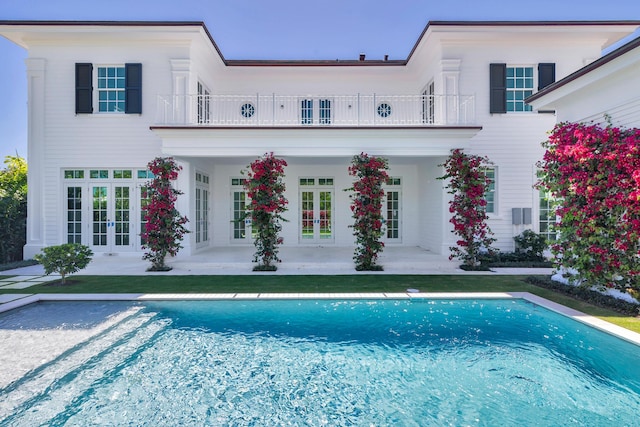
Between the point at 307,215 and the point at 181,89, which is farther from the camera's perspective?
the point at 307,215

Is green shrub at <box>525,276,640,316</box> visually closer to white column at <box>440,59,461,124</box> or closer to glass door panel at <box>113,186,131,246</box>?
white column at <box>440,59,461,124</box>

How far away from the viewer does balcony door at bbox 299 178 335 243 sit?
13344 mm

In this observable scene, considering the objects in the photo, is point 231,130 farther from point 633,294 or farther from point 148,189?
point 633,294

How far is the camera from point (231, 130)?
9508 mm

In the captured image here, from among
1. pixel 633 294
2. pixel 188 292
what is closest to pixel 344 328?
pixel 188 292

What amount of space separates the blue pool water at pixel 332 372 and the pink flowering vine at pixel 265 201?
3.49 metres

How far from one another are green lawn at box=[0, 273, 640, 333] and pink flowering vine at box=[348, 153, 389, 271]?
0.83 meters

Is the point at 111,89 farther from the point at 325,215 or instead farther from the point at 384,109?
the point at 384,109

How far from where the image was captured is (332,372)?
13.0 feet

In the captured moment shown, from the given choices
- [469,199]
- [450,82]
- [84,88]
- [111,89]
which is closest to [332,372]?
[469,199]

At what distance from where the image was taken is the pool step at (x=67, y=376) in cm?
314

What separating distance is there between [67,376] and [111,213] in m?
8.85

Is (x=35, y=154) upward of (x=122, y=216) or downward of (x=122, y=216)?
upward

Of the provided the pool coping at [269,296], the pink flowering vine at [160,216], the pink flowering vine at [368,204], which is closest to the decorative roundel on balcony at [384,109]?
the pink flowering vine at [368,204]
